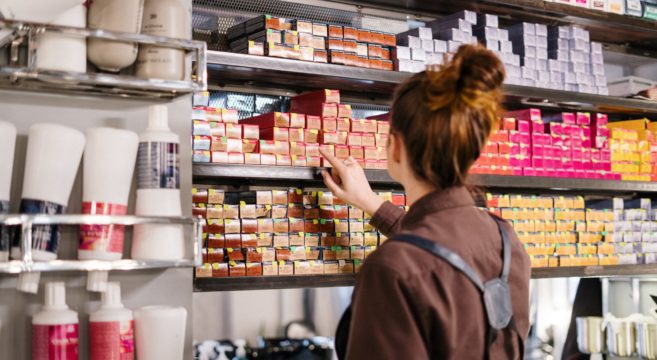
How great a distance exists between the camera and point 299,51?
9.47 ft

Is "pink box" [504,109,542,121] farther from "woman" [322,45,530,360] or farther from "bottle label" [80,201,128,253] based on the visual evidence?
"bottle label" [80,201,128,253]

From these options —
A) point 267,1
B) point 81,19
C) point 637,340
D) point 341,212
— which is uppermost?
point 267,1

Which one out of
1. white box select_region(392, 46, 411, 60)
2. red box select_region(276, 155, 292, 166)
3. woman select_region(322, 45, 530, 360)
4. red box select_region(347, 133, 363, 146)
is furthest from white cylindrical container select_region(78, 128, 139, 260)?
white box select_region(392, 46, 411, 60)

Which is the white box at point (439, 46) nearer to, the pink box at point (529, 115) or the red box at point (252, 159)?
the pink box at point (529, 115)

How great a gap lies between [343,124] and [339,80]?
0.24m

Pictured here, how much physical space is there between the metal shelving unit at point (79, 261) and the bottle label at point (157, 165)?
8cm

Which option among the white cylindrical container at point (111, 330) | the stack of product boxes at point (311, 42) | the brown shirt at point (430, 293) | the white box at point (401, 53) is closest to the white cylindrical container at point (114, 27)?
the white cylindrical container at point (111, 330)

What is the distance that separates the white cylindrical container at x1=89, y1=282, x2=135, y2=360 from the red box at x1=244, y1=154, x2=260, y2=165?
3.30 feet

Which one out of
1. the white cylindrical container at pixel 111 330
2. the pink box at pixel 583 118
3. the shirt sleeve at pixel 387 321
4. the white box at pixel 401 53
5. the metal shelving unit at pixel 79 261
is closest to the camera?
the shirt sleeve at pixel 387 321

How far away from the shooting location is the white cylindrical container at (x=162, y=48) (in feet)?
6.17

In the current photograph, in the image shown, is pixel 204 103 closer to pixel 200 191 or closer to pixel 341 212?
pixel 200 191

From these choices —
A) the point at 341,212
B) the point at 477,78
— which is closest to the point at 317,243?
the point at 341,212

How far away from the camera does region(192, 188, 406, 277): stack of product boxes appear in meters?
2.73

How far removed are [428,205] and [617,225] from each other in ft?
7.69
